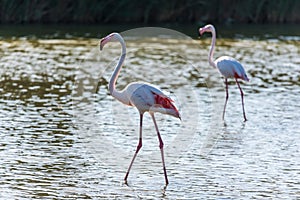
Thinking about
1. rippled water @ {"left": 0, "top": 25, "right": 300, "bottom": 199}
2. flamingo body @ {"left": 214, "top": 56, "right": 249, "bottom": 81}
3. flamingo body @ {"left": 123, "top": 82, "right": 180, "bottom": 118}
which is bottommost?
rippled water @ {"left": 0, "top": 25, "right": 300, "bottom": 199}

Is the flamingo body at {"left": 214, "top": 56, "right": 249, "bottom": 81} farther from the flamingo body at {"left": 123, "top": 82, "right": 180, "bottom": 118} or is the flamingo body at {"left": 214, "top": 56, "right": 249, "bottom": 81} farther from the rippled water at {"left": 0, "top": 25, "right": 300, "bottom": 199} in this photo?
the flamingo body at {"left": 123, "top": 82, "right": 180, "bottom": 118}

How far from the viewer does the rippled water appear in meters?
7.79

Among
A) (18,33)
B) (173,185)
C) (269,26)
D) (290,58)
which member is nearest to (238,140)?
(173,185)

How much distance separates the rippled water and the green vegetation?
705cm

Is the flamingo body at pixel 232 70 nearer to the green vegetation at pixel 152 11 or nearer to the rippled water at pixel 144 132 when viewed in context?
the rippled water at pixel 144 132

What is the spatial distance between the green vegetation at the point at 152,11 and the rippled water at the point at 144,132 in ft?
23.1

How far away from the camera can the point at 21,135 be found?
9.96 metres

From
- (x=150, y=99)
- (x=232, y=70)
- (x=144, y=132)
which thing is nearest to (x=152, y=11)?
(x=232, y=70)

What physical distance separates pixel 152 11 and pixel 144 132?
1655 centimetres

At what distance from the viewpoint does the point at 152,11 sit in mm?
26812

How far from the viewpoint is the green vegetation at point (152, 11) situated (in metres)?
26.0

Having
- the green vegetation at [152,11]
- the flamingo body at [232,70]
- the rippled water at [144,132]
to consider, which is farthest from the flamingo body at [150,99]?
the green vegetation at [152,11]

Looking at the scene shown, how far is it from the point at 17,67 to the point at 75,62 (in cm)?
149

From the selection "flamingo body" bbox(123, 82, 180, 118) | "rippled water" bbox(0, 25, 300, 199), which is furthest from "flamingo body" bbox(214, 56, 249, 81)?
"flamingo body" bbox(123, 82, 180, 118)
